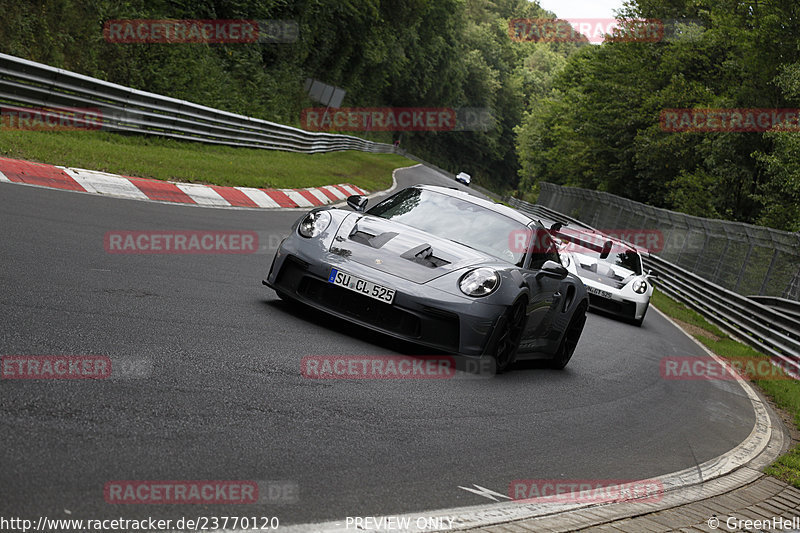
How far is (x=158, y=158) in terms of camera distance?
54.9 feet

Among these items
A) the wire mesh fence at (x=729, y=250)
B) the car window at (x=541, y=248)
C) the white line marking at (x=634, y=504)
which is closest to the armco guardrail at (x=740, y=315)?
the wire mesh fence at (x=729, y=250)

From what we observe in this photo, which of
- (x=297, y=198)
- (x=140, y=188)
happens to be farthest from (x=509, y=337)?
(x=297, y=198)

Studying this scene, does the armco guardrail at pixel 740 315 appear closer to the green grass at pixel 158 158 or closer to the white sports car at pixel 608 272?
the white sports car at pixel 608 272

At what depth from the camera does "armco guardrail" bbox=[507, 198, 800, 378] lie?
15141 millimetres

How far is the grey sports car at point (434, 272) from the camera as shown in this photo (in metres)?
6.71

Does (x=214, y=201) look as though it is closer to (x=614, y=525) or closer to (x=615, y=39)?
(x=614, y=525)

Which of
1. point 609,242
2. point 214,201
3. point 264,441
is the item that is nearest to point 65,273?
point 264,441

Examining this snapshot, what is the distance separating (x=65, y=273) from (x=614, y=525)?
4264mm

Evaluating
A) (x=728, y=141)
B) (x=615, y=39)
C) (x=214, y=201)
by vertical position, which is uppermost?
(x=615, y=39)

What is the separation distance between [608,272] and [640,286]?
786 millimetres

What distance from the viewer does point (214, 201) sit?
14844mm

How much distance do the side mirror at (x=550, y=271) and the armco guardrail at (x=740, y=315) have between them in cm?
782

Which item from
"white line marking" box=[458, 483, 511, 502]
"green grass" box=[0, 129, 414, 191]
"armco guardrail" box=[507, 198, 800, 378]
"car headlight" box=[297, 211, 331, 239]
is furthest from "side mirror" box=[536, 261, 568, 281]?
"armco guardrail" box=[507, 198, 800, 378]

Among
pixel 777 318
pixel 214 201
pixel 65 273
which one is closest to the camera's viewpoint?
pixel 65 273
